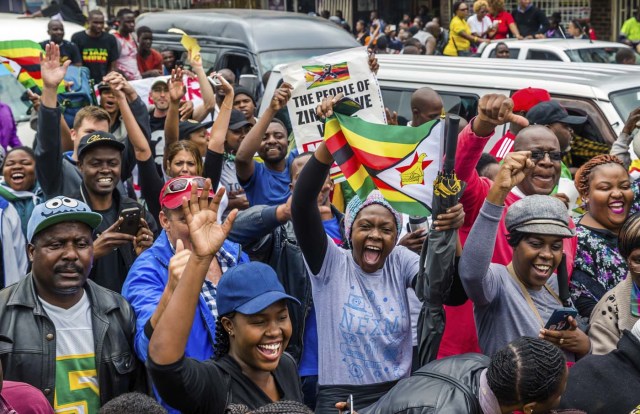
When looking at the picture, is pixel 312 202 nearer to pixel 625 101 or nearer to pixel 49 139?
pixel 49 139

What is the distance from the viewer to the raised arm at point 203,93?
25.1ft

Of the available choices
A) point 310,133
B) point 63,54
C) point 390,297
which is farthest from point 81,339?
point 63,54

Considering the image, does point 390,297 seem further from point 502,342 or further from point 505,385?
point 505,385

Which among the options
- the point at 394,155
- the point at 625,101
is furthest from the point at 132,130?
the point at 625,101

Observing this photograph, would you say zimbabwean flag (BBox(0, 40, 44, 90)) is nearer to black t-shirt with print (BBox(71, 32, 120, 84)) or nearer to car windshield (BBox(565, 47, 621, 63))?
black t-shirt with print (BBox(71, 32, 120, 84))

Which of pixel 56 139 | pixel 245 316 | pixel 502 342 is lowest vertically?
pixel 502 342

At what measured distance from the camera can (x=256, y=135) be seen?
601 centimetres

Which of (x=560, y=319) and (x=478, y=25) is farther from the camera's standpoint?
(x=478, y=25)

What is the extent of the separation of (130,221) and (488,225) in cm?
176

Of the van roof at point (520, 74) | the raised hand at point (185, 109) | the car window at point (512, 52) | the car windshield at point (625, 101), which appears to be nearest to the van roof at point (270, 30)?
the car window at point (512, 52)

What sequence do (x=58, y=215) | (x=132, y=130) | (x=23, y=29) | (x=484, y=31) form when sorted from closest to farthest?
(x=58, y=215)
(x=132, y=130)
(x=23, y=29)
(x=484, y=31)

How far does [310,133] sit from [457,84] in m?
1.94

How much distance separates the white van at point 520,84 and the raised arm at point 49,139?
3106 mm

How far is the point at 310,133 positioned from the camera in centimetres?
623
